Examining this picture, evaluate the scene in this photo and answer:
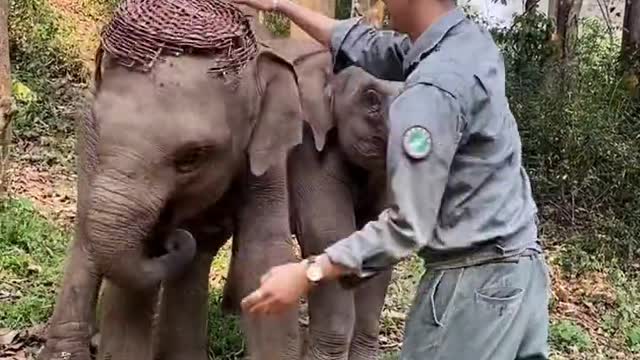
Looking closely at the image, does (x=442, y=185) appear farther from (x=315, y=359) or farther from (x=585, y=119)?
(x=585, y=119)

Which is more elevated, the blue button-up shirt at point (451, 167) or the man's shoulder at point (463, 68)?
the man's shoulder at point (463, 68)

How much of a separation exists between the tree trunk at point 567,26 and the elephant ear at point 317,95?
17.0ft

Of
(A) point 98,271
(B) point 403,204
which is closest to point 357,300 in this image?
(A) point 98,271

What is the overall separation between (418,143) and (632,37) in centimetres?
718

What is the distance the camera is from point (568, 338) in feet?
18.7

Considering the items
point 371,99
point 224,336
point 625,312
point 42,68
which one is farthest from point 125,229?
point 42,68

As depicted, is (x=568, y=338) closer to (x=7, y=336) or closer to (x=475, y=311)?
(x=7, y=336)

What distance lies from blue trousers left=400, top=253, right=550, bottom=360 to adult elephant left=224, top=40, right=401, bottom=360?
1.43 m

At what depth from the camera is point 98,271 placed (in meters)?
3.68

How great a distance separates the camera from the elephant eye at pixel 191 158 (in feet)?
11.8

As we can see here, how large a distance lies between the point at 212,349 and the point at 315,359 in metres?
0.63

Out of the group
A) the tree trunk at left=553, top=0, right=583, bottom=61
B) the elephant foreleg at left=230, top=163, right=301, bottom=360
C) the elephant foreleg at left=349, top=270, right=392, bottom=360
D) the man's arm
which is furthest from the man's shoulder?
the tree trunk at left=553, top=0, right=583, bottom=61

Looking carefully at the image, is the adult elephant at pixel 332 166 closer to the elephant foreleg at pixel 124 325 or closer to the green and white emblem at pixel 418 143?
the elephant foreleg at pixel 124 325

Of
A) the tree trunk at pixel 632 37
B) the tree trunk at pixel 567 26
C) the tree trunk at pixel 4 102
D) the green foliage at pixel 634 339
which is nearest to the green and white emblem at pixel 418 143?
the green foliage at pixel 634 339
